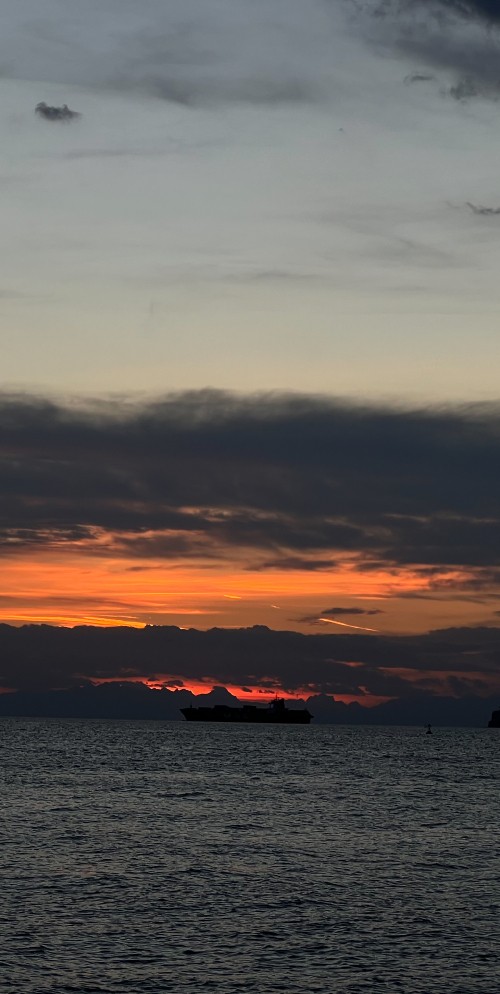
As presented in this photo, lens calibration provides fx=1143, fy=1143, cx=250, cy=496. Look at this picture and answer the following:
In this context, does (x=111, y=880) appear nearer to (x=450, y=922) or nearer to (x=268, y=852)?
(x=268, y=852)

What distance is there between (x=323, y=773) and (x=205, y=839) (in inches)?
3914

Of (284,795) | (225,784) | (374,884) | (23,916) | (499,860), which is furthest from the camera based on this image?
(225,784)

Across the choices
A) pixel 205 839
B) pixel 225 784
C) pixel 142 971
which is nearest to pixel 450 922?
pixel 142 971

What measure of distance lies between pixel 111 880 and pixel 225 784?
83.3 meters

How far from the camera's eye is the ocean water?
160ft

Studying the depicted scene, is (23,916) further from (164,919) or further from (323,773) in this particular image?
(323,773)

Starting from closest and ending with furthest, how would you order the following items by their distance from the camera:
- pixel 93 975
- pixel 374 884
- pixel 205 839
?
1. pixel 93 975
2. pixel 374 884
3. pixel 205 839

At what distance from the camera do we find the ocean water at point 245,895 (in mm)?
48875

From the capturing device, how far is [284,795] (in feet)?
447

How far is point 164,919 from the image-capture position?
5962 centimetres

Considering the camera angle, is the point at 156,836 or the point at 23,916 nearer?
the point at 23,916

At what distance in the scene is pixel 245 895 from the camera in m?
66.8

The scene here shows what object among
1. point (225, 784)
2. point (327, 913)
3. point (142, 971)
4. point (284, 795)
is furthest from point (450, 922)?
point (225, 784)

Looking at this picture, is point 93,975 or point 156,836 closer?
point 93,975
